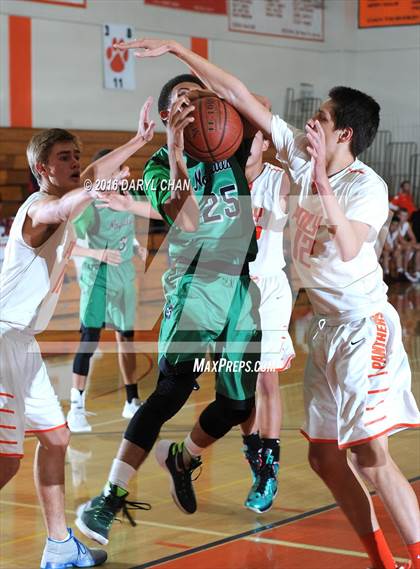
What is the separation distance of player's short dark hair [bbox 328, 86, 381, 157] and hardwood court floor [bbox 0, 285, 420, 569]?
67.7 inches

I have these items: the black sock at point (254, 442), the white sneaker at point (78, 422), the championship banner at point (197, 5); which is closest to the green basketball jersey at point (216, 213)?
the black sock at point (254, 442)

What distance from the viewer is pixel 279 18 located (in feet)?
55.4

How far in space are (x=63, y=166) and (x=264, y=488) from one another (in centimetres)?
196

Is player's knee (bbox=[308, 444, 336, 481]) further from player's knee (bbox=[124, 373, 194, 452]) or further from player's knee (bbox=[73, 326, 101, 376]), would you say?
player's knee (bbox=[73, 326, 101, 376])

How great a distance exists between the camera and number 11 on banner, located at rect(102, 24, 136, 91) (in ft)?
47.4

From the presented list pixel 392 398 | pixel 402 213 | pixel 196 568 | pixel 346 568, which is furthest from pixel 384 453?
pixel 402 213

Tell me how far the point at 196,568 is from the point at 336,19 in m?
14.5

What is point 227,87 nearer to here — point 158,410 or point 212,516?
point 158,410

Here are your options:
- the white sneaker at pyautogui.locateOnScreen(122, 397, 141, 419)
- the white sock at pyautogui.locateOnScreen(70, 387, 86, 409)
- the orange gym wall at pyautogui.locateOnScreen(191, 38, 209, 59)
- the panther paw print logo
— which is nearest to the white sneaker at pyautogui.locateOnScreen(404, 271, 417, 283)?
the orange gym wall at pyautogui.locateOnScreen(191, 38, 209, 59)

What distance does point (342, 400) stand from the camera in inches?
144

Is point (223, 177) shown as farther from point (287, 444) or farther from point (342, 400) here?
point (287, 444)

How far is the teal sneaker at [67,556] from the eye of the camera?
4219 mm

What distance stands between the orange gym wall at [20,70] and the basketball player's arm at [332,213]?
10.5 meters

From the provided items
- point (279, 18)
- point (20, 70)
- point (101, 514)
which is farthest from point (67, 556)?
point (279, 18)
